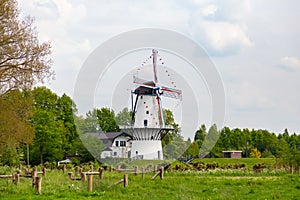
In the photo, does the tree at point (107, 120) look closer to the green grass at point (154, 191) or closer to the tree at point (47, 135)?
the tree at point (47, 135)

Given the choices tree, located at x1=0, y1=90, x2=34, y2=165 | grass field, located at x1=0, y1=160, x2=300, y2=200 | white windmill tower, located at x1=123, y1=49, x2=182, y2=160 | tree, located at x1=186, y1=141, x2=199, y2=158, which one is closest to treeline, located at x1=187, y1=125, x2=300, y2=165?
tree, located at x1=186, y1=141, x2=199, y2=158

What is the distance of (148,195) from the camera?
1658 cm

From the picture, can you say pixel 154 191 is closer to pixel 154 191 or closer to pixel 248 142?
pixel 154 191

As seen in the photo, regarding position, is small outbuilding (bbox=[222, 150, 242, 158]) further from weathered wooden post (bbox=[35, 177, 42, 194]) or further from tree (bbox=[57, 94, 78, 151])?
weathered wooden post (bbox=[35, 177, 42, 194])

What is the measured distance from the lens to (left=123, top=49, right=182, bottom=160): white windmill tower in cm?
4938

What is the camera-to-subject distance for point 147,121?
163 feet

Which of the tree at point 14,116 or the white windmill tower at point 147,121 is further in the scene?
the white windmill tower at point 147,121

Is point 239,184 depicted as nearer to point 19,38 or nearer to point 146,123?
point 19,38

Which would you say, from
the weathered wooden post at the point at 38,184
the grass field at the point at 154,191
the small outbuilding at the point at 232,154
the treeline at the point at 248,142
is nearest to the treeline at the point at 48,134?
the grass field at the point at 154,191

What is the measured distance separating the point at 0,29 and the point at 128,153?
1255 inches

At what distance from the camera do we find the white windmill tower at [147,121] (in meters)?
49.4

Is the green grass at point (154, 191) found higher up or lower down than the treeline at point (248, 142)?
lower down

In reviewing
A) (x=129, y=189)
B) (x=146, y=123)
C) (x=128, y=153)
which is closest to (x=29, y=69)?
(x=129, y=189)

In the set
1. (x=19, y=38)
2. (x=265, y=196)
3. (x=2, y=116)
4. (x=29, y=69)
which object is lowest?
(x=265, y=196)
